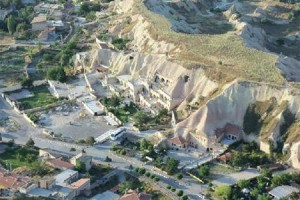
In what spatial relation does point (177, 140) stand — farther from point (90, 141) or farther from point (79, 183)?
point (79, 183)

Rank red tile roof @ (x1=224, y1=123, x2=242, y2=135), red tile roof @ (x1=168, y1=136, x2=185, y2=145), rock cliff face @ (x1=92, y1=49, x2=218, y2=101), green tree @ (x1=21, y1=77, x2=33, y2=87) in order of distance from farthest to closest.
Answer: green tree @ (x1=21, y1=77, x2=33, y2=87), rock cliff face @ (x1=92, y1=49, x2=218, y2=101), red tile roof @ (x1=224, y1=123, x2=242, y2=135), red tile roof @ (x1=168, y1=136, x2=185, y2=145)

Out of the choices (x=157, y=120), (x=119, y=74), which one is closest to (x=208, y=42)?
(x=119, y=74)

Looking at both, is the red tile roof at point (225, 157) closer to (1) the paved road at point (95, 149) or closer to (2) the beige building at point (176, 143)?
(2) the beige building at point (176, 143)

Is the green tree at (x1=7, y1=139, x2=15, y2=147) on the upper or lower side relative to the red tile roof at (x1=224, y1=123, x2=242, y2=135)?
lower

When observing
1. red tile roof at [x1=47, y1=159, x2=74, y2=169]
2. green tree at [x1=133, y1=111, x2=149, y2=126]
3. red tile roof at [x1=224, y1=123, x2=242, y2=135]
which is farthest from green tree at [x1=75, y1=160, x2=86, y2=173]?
red tile roof at [x1=224, y1=123, x2=242, y2=135]

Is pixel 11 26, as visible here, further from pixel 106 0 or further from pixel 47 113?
pixel 47 113

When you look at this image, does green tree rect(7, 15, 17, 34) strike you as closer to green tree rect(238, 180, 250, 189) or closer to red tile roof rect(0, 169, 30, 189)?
red tile roof rect(0, 169, 30, 189)

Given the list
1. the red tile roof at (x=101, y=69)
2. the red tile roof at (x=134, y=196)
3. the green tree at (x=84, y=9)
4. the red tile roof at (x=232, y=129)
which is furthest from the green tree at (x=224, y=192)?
the green tree at (x=84, y=9)

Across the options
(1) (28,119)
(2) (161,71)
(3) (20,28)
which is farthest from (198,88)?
(3) (20,28)
